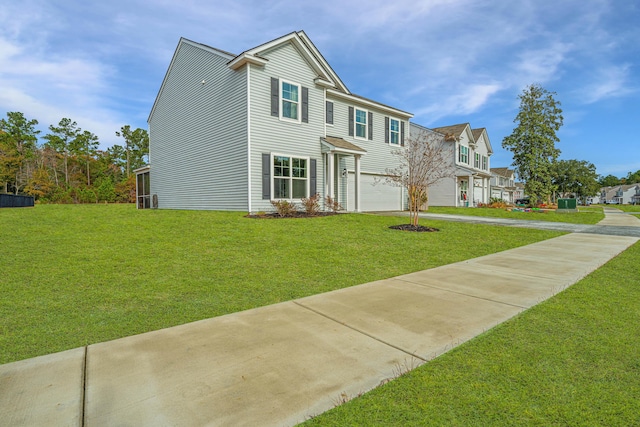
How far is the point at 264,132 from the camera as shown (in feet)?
43.4

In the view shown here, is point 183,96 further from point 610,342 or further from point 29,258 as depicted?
point 610,342

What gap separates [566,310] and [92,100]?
3150cm

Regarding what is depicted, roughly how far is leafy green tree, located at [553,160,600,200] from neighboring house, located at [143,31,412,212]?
189 feet

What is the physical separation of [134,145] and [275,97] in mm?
49275

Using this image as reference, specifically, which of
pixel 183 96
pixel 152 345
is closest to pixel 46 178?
pixel 183 96

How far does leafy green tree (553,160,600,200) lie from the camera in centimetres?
5897

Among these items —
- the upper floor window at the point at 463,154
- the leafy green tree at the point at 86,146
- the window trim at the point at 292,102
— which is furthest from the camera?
the leafy green tree at the point at 86,146

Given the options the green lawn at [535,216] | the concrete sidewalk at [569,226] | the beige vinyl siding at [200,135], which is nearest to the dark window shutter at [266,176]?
the beige vinyl siding at [200,135]

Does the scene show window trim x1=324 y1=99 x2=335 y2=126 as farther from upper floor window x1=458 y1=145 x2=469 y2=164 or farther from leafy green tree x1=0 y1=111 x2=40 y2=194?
leafy green tree x1=0 y1=111 x2=40 y2=194

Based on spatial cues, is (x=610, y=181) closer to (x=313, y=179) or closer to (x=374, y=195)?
(x=374, y=195)

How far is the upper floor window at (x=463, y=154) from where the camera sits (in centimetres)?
2926

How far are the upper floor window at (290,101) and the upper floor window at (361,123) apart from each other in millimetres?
4708

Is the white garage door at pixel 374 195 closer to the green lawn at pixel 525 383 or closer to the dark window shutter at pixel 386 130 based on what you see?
the dark window shutter at pixel 386 130

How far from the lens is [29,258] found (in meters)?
5.52
